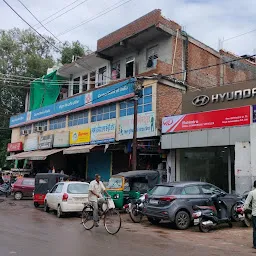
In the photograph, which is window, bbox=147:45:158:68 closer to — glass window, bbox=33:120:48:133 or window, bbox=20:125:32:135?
glass window, bbox=33:120:48:133

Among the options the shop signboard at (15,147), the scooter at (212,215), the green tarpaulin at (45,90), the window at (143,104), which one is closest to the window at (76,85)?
the green tarpaulin at (45,90)

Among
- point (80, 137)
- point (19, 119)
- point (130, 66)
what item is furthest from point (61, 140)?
point (19, 119)

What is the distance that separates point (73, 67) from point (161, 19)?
11431mm

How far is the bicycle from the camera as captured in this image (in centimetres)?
1077

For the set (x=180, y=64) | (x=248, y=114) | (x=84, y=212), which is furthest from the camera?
(x=180, y=64)

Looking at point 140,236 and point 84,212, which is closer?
point 140,236

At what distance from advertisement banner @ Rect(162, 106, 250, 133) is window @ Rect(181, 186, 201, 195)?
228 inches

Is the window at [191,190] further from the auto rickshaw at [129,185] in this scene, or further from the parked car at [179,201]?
the auto rickshaw at [129,185]

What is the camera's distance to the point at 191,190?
1274 centimetres

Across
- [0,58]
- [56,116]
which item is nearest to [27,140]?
[56,116]

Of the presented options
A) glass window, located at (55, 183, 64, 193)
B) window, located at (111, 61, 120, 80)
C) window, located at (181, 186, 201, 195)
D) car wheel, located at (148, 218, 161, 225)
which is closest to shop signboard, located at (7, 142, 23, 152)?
window, located at (111, 61, 120, 80)

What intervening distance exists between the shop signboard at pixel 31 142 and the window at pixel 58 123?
2.88 meters

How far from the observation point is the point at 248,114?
17.1 m

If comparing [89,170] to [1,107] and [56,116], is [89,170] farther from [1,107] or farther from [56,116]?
[1,107]
